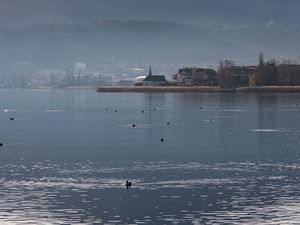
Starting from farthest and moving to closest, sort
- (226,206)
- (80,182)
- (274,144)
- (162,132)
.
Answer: (162,132), (274,144), (80,182), (226,206)

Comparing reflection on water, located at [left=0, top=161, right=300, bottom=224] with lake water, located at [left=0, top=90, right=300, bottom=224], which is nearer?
reflection on water, located at [left=0, top=161, right=300, bottom=224]

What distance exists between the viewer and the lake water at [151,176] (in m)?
46.3

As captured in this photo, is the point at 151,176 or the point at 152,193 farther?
the point at 151,176

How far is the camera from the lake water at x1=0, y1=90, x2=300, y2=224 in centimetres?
4628

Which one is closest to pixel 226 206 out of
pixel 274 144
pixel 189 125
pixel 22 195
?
pixel 22 195

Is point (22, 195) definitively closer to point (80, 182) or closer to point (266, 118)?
point (80, 182)

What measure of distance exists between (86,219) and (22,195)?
7.89 m

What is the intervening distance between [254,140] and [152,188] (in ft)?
114

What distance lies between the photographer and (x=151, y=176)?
59156mm

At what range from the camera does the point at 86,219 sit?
44.8 m

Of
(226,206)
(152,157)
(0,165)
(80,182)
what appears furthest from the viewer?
(152,157)

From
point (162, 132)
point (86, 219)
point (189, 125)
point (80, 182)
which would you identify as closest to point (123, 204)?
point (86, 219)

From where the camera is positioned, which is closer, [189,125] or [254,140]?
[254,140]

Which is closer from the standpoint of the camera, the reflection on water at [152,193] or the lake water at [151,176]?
the reflection on water at [152,193]
